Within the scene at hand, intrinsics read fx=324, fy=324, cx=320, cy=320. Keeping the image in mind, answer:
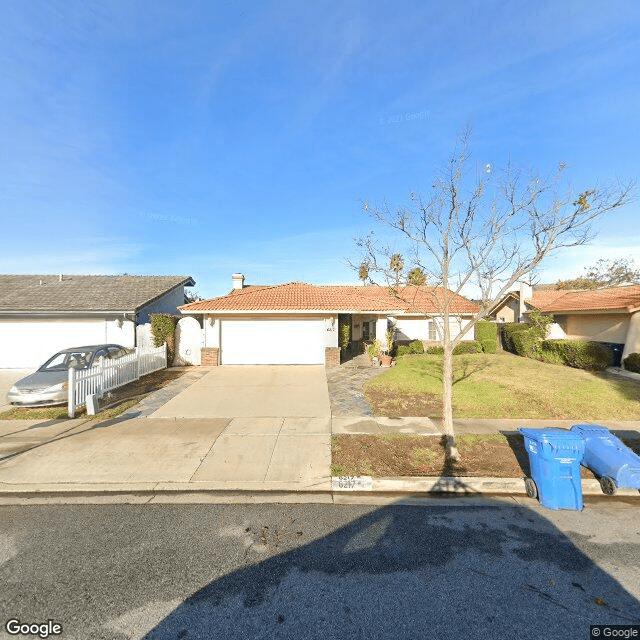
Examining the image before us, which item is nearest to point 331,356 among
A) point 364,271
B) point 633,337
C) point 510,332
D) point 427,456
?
point 364,271

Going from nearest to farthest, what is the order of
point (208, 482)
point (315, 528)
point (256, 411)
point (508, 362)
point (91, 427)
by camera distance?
point (315, 528)
point (208, 482)
point (91, 427)
point (256, 411)
point (508, 362)

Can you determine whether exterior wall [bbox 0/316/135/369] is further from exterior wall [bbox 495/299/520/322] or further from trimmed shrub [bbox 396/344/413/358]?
exterior wall [bbox 495/299/520/322]

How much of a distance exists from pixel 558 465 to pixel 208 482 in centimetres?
477

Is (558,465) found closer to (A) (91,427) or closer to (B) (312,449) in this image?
(B) (312,449)

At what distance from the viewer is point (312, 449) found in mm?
5805

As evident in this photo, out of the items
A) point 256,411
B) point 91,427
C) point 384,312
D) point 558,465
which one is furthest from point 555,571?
point 384,312

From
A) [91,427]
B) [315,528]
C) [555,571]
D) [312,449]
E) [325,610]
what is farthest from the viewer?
[91,427]

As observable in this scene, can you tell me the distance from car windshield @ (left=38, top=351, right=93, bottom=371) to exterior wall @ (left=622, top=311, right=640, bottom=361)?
66.1 ft

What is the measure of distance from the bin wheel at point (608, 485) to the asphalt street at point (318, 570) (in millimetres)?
205

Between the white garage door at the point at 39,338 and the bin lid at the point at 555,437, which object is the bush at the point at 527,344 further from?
the white garage door at the point at 39,338

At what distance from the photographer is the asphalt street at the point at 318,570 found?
2.58m

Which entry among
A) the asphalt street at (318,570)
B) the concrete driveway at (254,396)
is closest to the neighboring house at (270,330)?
the concrete driveway at (254,396)

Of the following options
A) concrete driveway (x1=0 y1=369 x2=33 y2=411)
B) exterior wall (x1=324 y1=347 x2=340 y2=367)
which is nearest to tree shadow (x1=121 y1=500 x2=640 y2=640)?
concrete driveway (x1=0 y1=369 x2=33 y2=411)

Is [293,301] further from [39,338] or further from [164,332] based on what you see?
[39,338]
